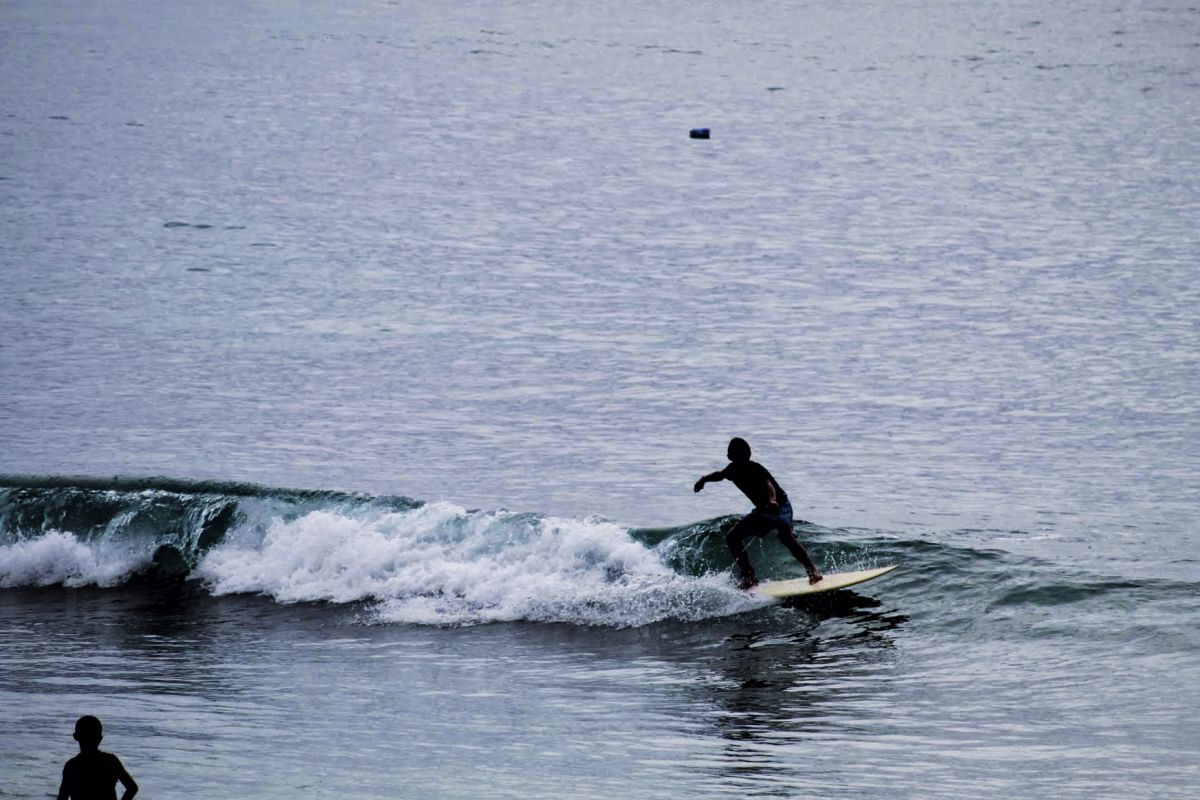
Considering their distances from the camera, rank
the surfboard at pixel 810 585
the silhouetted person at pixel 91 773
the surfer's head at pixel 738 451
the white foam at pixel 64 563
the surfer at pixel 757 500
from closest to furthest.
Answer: the silhouetted person at pixel 91 773
the surfer's head at pixel 738 451
the surfer at pixel 757 500
the surfboard at pixel 810 585
the white foam at pixel 64 563

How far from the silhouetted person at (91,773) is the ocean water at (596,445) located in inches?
111

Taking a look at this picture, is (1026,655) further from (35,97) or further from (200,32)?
(200,32)

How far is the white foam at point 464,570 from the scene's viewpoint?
66.5 feet

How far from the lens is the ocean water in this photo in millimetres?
15398

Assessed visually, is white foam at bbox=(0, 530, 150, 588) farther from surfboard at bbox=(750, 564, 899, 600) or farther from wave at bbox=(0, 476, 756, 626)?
surfboard at bbox=(750, 564, 899, 600)

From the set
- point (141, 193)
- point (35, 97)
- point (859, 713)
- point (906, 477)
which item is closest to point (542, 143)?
point (141, 193)

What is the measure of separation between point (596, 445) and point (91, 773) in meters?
18.3

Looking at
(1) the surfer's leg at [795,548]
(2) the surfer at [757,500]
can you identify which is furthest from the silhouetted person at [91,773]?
(1) the surfer's leg at [795,548]

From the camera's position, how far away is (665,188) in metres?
58.4

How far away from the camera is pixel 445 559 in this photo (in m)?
22.1

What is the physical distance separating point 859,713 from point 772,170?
4732 cm

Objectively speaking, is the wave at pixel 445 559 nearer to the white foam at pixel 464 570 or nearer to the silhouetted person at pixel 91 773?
the white foam at pixel 464 570

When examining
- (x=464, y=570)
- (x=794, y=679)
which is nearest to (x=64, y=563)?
(x=464, y=570)

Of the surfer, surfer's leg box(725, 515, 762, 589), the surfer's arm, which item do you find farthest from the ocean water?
the surfer's arm
